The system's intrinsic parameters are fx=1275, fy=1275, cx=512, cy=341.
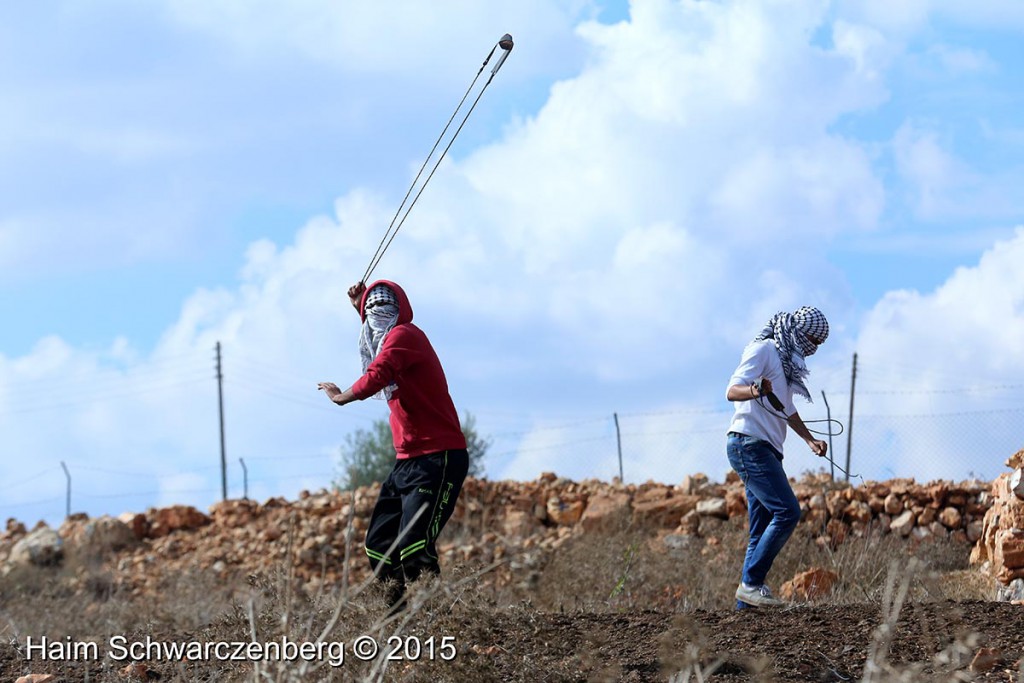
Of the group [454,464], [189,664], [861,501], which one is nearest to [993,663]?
[454,464]

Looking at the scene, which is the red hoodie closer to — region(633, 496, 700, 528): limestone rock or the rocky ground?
the rocky ground

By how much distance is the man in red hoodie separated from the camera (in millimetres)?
6391

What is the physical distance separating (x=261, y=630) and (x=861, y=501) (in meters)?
9.49

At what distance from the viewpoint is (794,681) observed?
17.5 feet

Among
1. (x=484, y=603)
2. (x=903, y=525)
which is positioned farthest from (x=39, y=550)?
(x=484, y=603)

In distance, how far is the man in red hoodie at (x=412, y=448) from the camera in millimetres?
6391

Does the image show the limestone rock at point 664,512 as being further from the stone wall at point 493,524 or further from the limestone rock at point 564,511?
the limestone rock at point 564,511

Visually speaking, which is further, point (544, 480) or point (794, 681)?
point (544, 480)

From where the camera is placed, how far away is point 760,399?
7.57 m

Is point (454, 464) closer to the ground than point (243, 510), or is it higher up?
closer to the ground

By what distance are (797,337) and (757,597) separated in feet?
5.27

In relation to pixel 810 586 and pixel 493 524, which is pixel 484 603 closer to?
pixel 810 586

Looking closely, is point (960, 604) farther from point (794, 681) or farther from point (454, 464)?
point (454, 464)

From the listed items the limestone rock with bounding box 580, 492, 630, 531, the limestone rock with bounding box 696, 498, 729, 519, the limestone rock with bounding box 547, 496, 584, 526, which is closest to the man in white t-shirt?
the limestone rock with bounding box 696, 498, 729, 519
